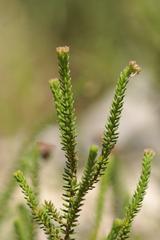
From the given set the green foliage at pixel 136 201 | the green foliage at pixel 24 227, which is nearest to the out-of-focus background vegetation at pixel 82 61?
the green foliage at pixel 24 227

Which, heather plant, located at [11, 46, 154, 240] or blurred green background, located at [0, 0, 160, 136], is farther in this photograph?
blurred green background, located at [0, 0, 160, 136]

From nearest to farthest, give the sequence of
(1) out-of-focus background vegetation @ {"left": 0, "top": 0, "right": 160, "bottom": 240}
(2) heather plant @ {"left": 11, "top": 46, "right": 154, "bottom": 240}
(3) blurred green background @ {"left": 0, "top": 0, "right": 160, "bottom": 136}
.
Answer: (2) heather plant @ {"left": 11, "top": 46, "right": 154, "bottom": 240} < (1) out-of-focus background vegetation @ {"left": 0, "top": 0, "right": 160, "bottom": 240} < (3) blurred green background @ {"left": 0, "top": 0, "right": 160, "bottom": 136}

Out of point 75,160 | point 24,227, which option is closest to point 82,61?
point 24,227

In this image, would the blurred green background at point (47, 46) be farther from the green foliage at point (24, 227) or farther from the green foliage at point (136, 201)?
the green foliage at point (136, 201)

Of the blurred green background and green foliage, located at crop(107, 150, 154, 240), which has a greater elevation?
the blurred green background

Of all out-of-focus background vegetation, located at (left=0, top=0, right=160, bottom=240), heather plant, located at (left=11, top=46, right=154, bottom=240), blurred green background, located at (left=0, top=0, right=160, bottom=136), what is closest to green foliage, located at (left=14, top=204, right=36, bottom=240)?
heather plant, located at (left=11, top=46, right=154, bottom=240)

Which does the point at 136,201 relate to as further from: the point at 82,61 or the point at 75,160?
the point at 82,61

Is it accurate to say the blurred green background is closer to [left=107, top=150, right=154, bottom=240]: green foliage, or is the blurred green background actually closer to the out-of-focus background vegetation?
the out-of-focus background vegetation

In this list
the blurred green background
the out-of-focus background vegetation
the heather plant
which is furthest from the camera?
the blurred green background

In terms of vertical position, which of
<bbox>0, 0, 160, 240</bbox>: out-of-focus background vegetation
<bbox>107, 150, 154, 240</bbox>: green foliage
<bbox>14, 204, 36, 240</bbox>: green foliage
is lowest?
<bbox>107, 150, 154, 240</bbox>: green foliage
